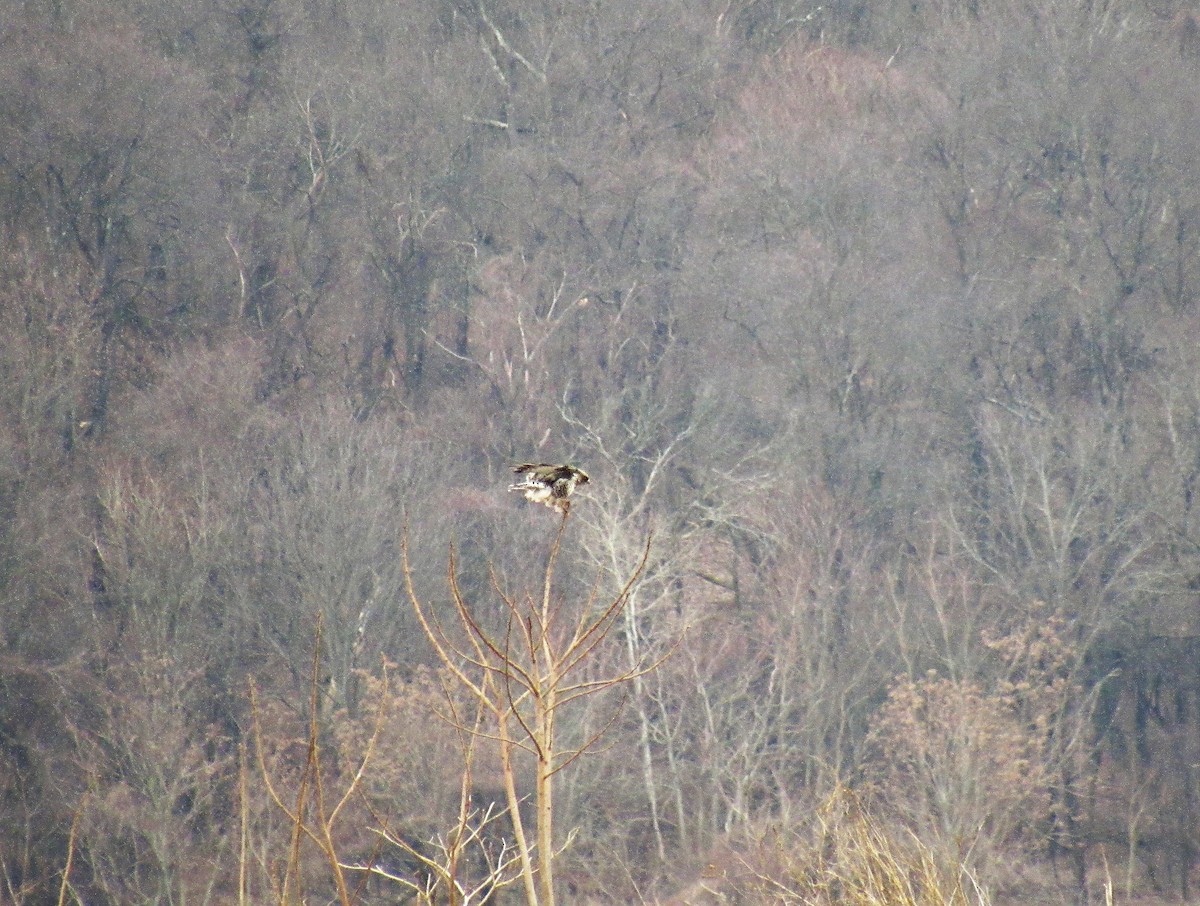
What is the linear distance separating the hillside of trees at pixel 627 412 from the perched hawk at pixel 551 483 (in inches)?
501

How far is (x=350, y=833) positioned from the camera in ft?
70.4

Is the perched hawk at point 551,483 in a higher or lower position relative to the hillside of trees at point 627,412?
higher

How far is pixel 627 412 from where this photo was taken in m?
31.9

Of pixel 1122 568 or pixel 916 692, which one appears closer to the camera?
pixel 916 692

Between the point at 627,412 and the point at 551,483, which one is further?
the point at 627,412

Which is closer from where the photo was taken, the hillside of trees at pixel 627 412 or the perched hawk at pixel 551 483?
the perched hawk at pixel 551 483

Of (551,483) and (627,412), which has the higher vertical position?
(551,483)

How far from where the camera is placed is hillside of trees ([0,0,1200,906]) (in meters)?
21.9

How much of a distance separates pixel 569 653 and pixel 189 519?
76.9 ft

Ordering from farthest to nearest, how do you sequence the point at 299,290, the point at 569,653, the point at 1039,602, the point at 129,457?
the point at 299,290 → the point at 129,457 → the point at 1039,602 → the point at 569,653

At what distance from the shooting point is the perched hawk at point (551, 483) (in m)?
3.06

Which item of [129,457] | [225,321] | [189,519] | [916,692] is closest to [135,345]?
[225,321]

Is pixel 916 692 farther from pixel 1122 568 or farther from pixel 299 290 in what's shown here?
pixel 299 290

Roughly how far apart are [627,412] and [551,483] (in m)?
28.8
